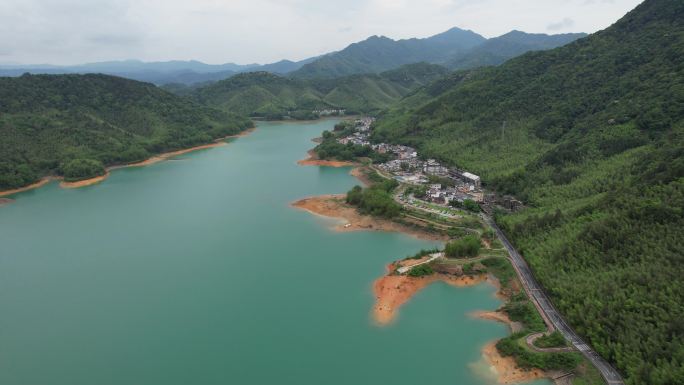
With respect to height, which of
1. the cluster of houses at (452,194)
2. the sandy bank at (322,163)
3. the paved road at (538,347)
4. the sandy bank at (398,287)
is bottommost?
the sandy bank at (398,287)

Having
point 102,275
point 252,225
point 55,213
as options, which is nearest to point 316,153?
point 252,225

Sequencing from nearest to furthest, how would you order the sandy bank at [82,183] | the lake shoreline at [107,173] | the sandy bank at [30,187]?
the sandy bank at [30,187] < the lake shoreline at [107,173] < the sandy bank at [82,183]

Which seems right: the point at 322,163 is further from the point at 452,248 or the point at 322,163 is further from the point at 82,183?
the point at 452,248

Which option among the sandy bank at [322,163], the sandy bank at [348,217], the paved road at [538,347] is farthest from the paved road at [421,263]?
the sandy bank at [322,163]

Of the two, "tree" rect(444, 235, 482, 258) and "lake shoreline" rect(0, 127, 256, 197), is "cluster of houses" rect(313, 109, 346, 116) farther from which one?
"tree" rect(444, 235, 482, 258)

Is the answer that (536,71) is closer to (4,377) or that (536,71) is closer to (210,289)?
(210,289)

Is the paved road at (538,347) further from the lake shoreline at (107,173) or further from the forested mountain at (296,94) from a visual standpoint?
the forested mountain at (296,94)
